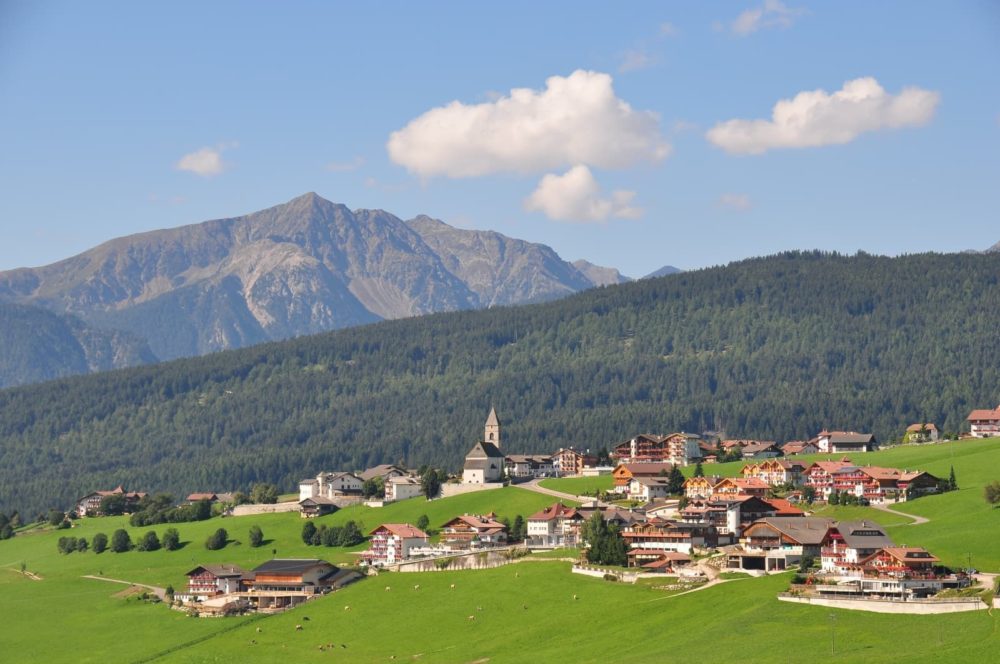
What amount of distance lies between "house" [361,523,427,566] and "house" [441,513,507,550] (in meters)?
2.97

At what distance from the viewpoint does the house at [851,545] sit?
129m

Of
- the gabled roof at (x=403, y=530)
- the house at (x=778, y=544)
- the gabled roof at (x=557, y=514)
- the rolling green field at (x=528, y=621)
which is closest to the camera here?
the rolling green field at (x=528, y=621)

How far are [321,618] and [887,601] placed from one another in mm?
55289

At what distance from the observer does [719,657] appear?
4200 inches

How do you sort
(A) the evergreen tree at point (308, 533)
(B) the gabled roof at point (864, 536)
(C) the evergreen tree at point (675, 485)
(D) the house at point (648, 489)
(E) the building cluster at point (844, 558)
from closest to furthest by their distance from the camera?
(E) the building cluster at point (844, 558) → (B) the gabled roof at point (864, 536) → (C) the evergreen tree at point (675, 485) → (D) the house at point (648, 489) → (A) the evergreen tree at point (308, 533)

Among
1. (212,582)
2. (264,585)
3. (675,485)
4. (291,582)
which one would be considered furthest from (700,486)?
(212,582)

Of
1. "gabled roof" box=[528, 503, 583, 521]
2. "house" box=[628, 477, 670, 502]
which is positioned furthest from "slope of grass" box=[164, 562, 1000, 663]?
"house" box=[628, 477, 670, 502]

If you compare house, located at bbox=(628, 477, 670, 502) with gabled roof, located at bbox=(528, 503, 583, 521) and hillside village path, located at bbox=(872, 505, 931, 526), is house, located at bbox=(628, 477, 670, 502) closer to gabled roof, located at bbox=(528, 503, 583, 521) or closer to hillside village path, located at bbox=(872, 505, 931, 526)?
gabled roof, located at bbox=(528, 503, 583, 521)

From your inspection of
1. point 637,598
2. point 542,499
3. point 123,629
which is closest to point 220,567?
point 123,629

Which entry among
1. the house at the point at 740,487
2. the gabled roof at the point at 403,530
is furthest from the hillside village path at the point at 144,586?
the house at the point at 740,487

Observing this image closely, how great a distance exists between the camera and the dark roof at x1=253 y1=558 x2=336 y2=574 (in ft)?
534

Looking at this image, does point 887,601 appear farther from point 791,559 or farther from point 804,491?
point 804,491

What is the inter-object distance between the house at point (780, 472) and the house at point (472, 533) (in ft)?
111

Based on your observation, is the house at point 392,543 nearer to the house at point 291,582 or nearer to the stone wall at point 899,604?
the house at point 291,582
